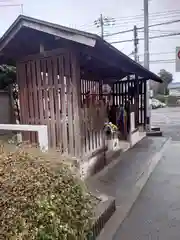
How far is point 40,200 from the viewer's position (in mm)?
1886

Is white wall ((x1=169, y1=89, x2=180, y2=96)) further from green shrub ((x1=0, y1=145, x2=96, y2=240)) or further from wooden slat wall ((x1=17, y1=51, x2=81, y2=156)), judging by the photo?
green shrub ((x1=0, y1=145, x2=96, y2=240))

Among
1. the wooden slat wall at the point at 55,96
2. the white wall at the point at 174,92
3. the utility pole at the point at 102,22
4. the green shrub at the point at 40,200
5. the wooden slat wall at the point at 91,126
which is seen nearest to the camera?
the green shrub at the point at 40,200

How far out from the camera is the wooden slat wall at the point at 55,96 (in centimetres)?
481

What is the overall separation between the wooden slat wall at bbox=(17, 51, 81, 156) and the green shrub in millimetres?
2475

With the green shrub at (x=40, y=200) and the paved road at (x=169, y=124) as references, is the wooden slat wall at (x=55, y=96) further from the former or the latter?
the paved road at (x=169, y=124)

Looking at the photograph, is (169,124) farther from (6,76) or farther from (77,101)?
(77,101)

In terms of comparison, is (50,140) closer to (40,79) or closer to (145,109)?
(40,79)

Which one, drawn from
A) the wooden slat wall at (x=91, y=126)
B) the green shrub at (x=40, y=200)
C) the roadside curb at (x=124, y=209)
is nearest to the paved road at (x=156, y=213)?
the roadside curb at (x=124, y=209)

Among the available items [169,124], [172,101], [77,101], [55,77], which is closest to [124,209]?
[77,101]

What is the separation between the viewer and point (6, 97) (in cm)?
626

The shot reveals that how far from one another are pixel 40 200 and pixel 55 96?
332 centimetres

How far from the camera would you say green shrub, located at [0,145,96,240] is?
5.63 feet

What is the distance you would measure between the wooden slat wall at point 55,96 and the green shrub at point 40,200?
2475 mm

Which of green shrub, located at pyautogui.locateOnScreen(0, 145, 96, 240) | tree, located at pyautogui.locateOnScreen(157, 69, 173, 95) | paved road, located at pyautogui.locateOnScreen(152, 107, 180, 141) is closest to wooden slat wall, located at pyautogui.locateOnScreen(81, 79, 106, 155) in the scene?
green shrub, located at pyautogui.locateOnScreen(0, 145, 96, 240)
